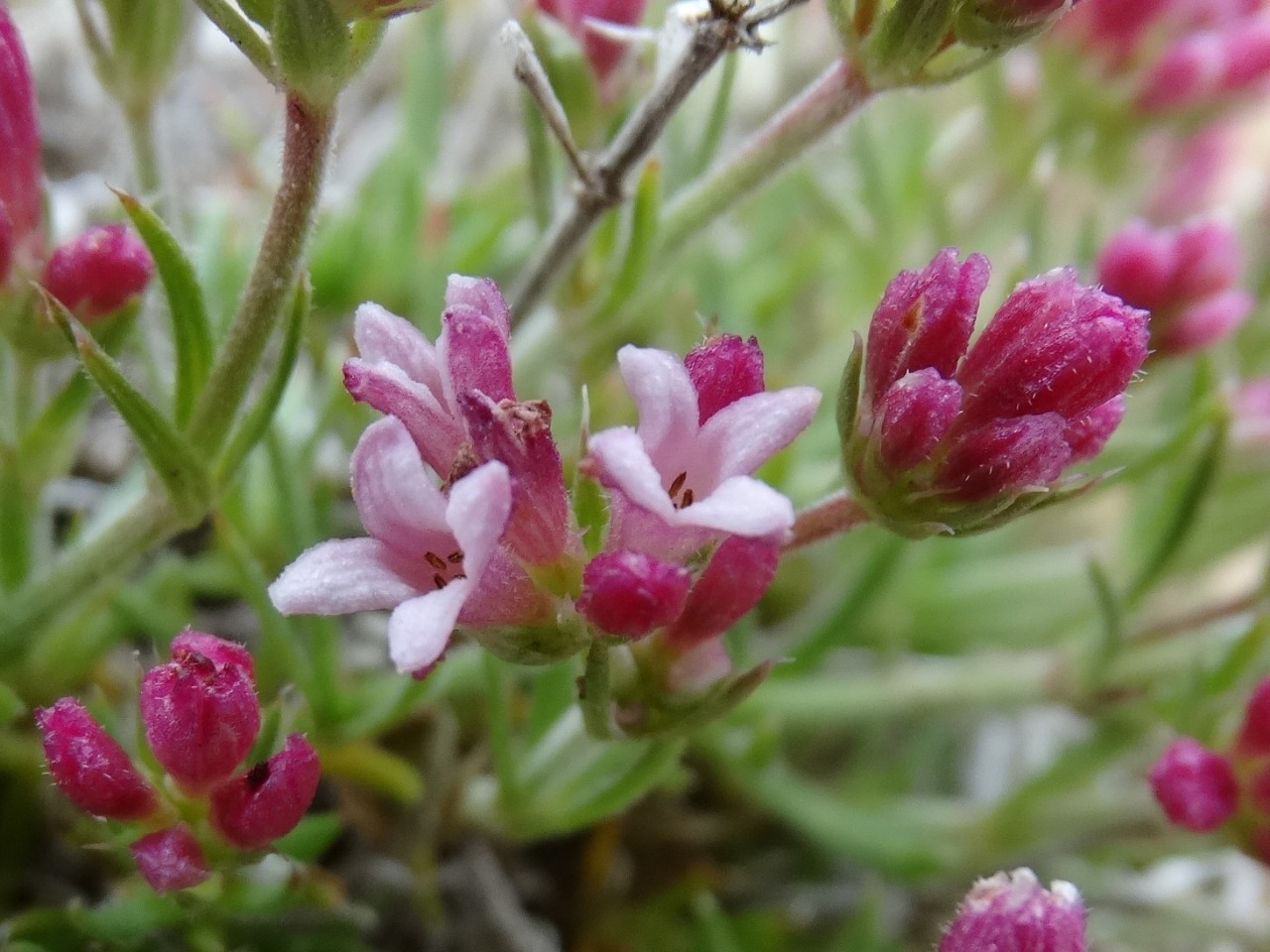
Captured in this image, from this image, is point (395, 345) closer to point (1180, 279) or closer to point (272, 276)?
point (272, 276)

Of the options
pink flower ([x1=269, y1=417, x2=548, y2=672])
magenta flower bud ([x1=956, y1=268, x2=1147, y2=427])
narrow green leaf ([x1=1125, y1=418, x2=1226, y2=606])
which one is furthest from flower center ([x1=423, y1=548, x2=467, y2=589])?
narrow green leaf ([x1=1125, y1=418, x2=1226, y2=606])

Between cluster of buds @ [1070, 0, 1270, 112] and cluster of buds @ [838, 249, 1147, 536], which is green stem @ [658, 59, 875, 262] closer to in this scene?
cluster of buds @ [838, 249, 1147, 536]

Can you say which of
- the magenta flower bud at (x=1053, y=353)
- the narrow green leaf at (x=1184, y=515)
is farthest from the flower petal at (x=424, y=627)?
the narrow green leaf at (x=1184, y=515)

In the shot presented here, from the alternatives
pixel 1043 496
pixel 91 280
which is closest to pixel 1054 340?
pixel 1043 496

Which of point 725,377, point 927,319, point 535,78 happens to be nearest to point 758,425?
point 725,377

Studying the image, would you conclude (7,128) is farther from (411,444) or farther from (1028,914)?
(1028,914)
